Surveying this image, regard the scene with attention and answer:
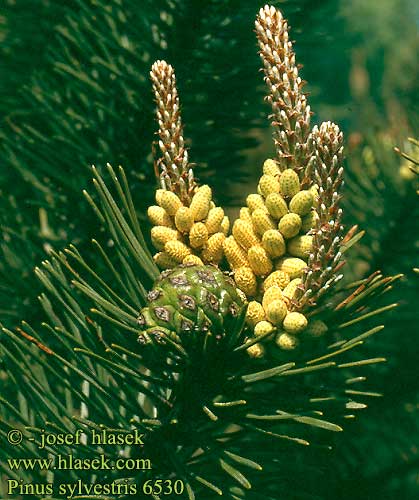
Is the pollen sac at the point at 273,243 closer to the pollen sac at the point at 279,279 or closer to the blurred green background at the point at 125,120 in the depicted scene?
the pollen sac at the point at 279,279

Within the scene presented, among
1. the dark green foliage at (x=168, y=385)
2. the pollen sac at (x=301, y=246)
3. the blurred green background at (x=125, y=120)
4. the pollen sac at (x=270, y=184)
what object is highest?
the blurred green background at (x=125, y=120)

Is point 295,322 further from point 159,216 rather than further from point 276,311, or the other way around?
point 159,216

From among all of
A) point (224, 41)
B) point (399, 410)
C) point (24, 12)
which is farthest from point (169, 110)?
point (399, 410)

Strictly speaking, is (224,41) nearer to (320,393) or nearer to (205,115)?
(205,115)

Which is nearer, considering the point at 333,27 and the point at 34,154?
the point at 34,154

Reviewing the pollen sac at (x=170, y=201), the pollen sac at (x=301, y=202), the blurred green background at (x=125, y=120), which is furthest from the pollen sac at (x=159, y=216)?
the blurred green background at (x=125, y=120)

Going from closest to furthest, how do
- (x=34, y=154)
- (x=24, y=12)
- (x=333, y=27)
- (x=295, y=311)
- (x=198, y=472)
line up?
(x=295, y=311) < (x=198, y=472) < (x=34, y=154) < (x=24, y=12) < (x=333, y=27)

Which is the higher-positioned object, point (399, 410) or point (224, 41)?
point (224, 41)
